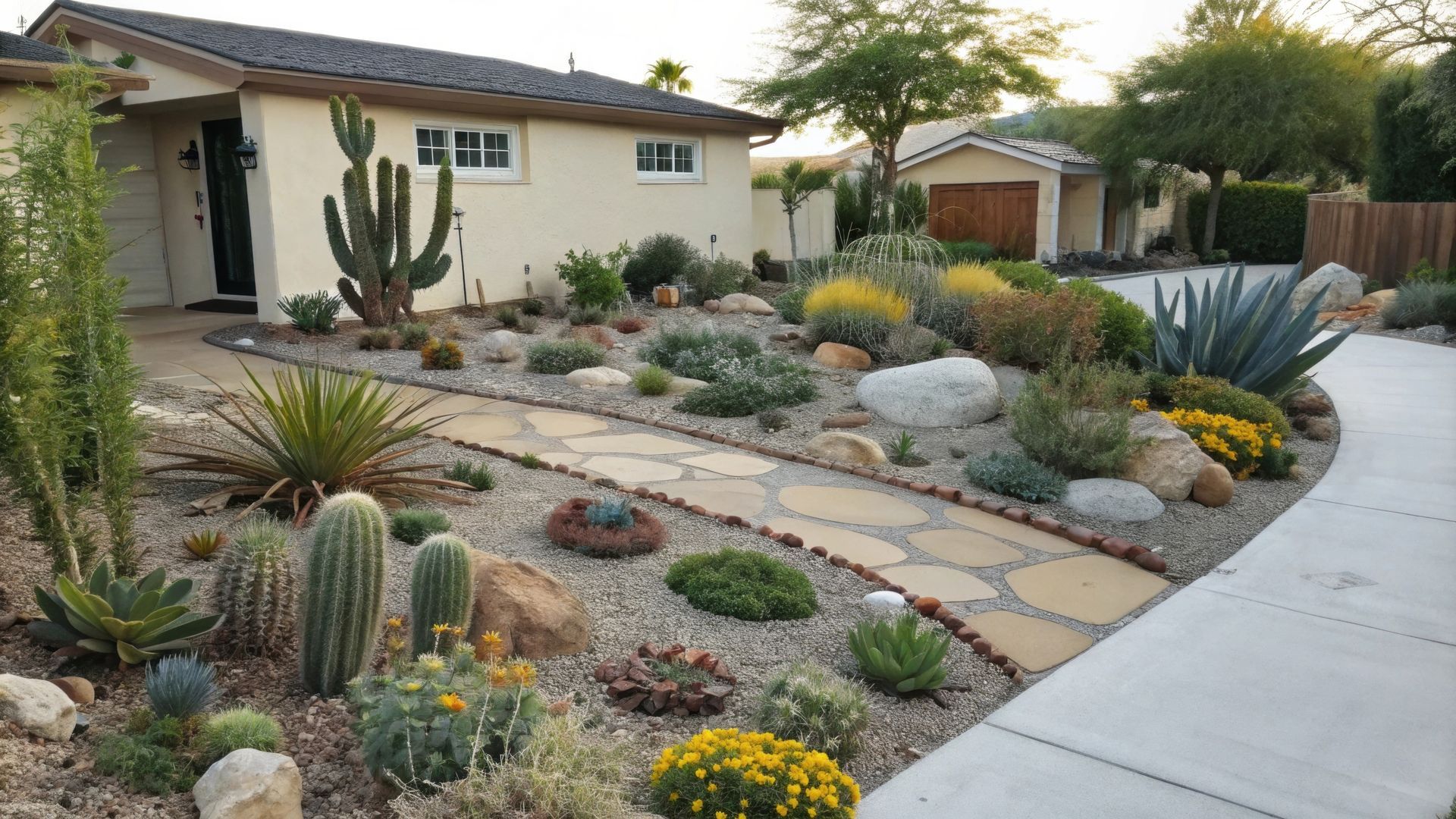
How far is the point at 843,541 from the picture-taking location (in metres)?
5.64

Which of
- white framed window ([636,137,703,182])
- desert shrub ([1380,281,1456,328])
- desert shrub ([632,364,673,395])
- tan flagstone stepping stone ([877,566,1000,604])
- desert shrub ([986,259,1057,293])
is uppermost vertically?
white framed window ([636,137,703,182])

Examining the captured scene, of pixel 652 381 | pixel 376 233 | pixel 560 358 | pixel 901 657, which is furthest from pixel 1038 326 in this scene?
pixel 376 233

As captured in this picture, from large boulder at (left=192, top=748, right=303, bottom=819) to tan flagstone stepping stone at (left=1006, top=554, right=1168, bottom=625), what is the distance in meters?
3.46

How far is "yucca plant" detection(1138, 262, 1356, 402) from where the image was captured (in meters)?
8.64

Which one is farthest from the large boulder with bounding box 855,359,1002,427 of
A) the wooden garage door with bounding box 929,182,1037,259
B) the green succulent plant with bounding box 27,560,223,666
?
the wooden garage door with bounding box 929,182,1037,259

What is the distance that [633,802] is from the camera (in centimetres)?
310

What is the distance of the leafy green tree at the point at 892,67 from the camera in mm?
21312

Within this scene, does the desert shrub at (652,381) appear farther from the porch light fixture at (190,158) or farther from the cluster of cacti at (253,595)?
the porch light fixture at (190,158)

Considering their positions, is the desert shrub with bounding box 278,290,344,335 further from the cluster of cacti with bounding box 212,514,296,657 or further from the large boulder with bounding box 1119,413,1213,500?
the large boulder with bounding box 1119,413,1213,500

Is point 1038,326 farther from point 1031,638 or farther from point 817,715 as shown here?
point 817,715

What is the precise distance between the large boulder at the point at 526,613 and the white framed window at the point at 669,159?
13.8m

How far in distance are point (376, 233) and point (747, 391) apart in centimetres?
563

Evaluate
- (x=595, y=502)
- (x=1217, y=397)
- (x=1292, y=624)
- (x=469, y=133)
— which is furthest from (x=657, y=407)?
(x=469, y=133)

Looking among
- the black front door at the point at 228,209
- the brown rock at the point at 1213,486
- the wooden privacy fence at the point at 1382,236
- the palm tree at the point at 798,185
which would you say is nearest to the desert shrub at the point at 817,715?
the brown rock at the point at 1213,486
